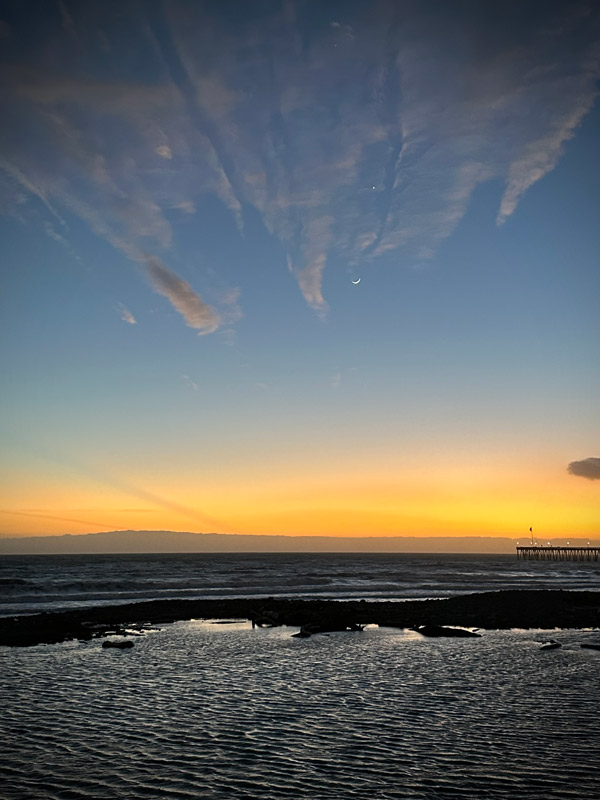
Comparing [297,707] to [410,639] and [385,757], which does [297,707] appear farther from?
[410,639]

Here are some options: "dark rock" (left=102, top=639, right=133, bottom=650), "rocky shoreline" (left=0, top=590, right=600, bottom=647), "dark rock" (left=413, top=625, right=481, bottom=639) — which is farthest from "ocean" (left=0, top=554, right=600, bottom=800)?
"rocky shoreline" (left=0, top=590, right=600, bottom=647)

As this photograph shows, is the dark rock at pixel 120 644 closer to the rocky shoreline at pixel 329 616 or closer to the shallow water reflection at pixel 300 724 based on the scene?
the shallow water reflection at pixel 300 724

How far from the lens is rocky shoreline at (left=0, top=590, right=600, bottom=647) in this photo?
32.3 meters

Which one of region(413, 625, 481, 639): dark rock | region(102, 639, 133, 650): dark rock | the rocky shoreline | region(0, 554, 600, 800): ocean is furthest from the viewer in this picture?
the rocky shoreline

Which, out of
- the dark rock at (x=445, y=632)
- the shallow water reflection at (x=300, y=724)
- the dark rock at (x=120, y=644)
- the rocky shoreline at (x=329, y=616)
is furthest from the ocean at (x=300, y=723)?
the rocky shoreline at (x=329, y=616)

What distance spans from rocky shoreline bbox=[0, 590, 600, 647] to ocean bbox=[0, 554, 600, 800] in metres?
5.88

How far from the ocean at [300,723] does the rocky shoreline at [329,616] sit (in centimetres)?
588

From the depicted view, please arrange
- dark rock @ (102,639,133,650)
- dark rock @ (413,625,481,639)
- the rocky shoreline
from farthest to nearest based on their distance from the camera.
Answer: the rocky shoreline < dark rock @ (413,625,481,639) < dark rock @ (102,639,133,650)

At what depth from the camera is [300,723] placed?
569 inches

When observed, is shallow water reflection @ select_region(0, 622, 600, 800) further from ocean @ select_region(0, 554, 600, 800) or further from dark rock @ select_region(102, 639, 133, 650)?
dark rock @ select_region(102, 639, 133, 650)

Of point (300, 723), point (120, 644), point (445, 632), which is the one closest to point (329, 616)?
point (445, 632)

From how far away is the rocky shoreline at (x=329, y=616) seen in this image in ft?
106

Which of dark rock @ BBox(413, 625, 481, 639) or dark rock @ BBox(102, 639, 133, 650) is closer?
dark rock @ BBox(102, 639, 133, 650)

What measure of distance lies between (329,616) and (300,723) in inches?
898
